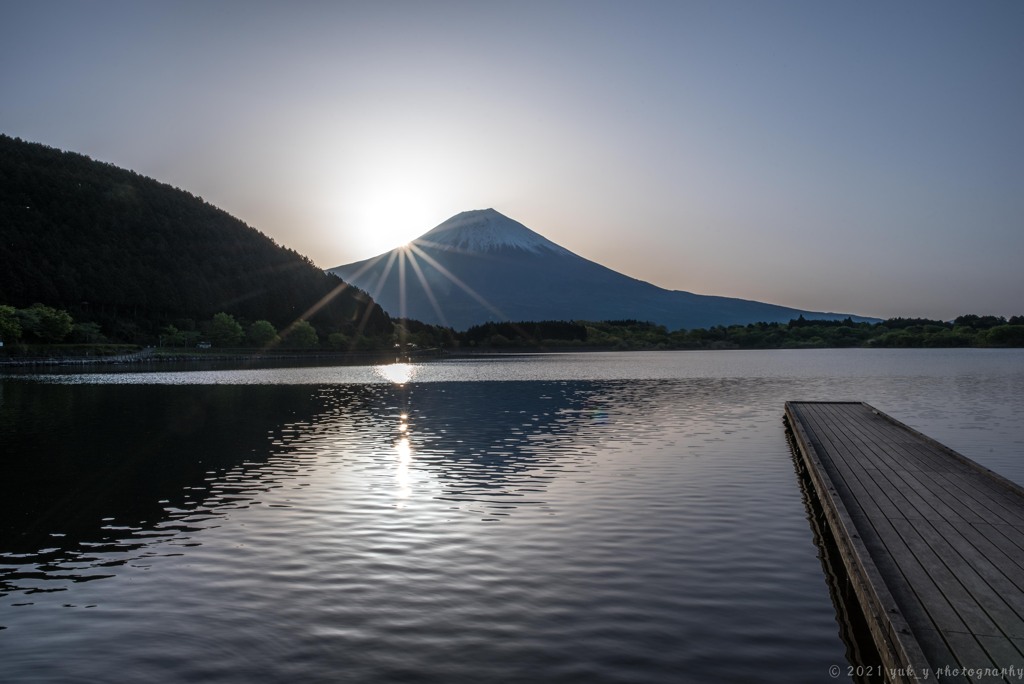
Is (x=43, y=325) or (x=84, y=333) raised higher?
(x=43, y=325)

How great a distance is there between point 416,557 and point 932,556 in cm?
843

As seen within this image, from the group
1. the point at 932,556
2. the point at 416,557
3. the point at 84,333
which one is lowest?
the point at 416,557

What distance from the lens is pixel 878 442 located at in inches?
998

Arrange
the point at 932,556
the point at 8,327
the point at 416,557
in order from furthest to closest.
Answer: the point at 8,327 < the point at 416,557 < the point at 932,556

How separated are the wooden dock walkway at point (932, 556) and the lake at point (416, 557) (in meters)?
1.05

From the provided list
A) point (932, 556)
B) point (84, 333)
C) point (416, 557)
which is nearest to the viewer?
point (932, 556)

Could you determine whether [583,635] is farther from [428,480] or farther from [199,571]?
[428,480]

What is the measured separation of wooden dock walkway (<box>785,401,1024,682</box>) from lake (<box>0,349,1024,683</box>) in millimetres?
1046

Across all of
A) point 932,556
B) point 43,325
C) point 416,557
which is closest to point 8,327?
point 43,325

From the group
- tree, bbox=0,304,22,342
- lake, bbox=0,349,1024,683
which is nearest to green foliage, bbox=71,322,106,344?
tree, bbox=0,304,22,342

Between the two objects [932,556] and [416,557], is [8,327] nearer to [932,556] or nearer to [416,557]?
[416,557]

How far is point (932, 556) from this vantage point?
11156 millimetres

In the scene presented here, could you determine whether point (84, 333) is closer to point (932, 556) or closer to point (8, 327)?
point (8, 327)

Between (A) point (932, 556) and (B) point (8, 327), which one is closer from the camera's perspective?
(A) point (932, 556)
